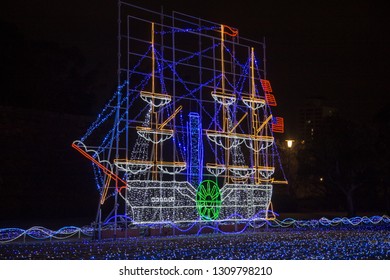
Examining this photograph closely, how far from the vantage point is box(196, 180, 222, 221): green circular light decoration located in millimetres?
19562

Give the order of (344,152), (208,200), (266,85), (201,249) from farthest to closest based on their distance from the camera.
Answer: (344,152) < (266,85) < (208,200) < (201,249)

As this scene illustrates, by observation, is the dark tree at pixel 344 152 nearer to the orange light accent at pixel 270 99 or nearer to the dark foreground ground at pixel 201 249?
the orange light accent at pixel 270 99

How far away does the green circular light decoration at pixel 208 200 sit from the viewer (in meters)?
19.6

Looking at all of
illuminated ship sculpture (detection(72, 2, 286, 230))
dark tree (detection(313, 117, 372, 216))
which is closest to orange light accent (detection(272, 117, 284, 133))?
illuminated ship sculpture (detection(72, 2, 286, 230))

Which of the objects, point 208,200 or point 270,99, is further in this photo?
point 270,99

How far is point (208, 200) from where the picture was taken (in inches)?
783

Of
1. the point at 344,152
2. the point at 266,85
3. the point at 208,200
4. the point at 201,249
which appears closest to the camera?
the point at 201,249

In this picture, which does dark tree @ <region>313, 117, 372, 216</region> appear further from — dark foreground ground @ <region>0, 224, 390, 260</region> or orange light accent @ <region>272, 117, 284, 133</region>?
dark foreground ground @ <region>0, 224, 390, 260</region>

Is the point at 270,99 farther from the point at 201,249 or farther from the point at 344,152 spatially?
the point at 344,152

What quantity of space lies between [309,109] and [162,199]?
53.1m

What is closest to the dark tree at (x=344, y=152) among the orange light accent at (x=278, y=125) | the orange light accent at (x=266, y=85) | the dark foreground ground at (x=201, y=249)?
the orange light accent at (x=278, y=125)

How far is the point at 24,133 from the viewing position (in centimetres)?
2772

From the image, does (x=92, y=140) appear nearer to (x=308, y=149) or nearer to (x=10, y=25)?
(x=10, y=25)

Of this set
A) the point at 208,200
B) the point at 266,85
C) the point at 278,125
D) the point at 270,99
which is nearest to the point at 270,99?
the point at 270,99
